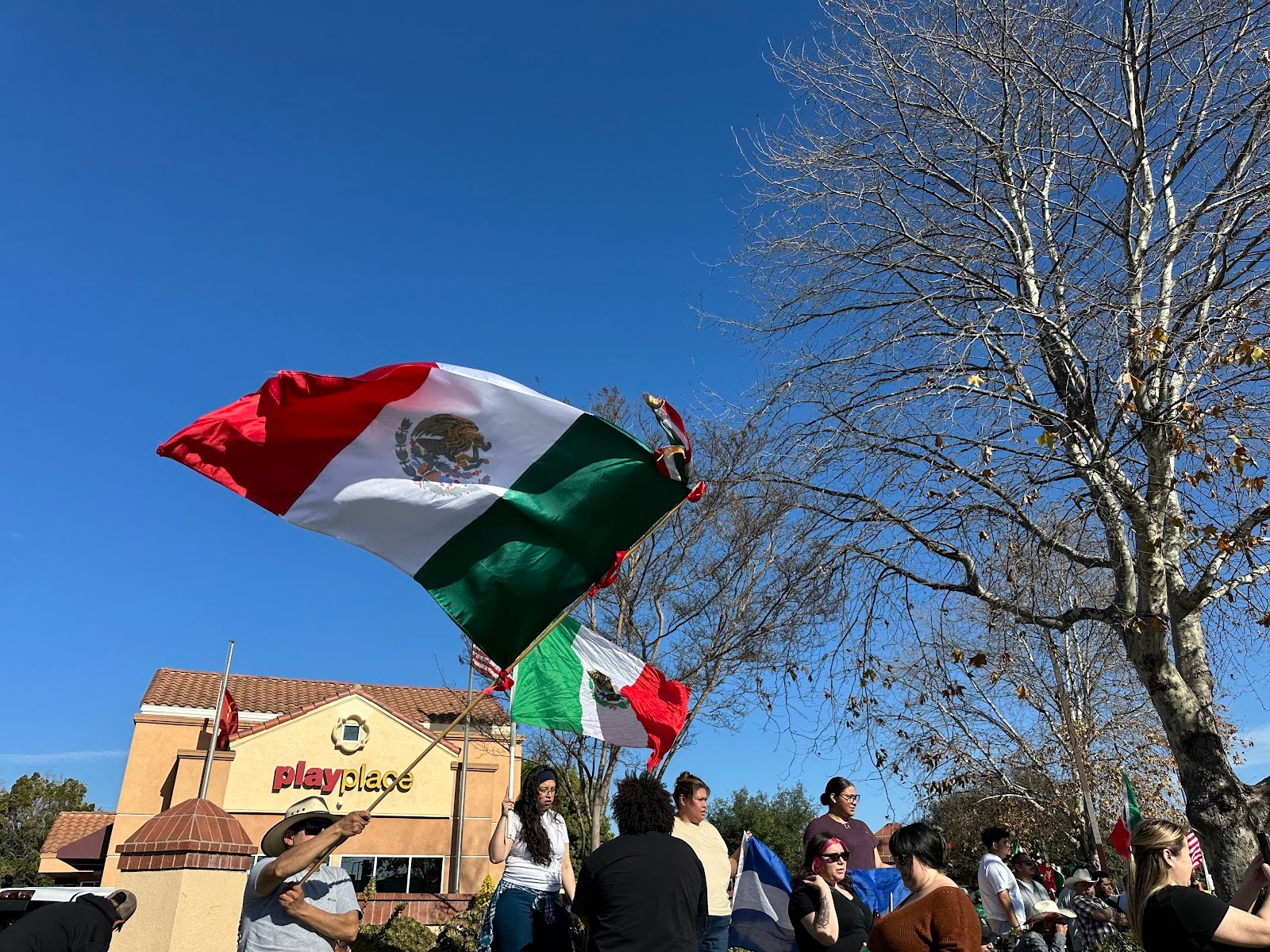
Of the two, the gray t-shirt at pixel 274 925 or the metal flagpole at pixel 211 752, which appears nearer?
the gray t-shirt at pixel 274 925

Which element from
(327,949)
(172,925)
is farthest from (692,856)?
(172,925)

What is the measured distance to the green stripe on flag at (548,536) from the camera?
18.5 feet

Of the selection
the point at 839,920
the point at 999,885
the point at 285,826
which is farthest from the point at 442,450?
the point at 999,885

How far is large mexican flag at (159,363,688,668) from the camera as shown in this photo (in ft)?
18.3

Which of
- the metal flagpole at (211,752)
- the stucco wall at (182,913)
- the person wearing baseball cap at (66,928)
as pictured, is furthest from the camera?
the metal flagpole at (211,752)

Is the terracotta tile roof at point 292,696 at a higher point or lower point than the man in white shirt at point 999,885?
higher

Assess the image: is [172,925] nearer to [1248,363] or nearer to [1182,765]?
[1182,765]

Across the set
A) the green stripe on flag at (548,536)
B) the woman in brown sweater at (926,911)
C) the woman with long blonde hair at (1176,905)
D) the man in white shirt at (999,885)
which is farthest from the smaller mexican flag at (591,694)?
the woman with long blonde hair at (1176,905)

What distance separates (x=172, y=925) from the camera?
24.7 ft

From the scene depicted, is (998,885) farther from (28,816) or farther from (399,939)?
(28,816)

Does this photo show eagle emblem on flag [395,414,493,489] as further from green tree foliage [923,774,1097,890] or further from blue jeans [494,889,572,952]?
green tree foliage [923,774,1097,890]

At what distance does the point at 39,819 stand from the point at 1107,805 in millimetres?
53678

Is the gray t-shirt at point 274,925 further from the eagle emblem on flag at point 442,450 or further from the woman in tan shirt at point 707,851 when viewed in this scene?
the woman in tan shirt at point 707,851

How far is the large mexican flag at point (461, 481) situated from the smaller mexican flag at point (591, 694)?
1.29m
